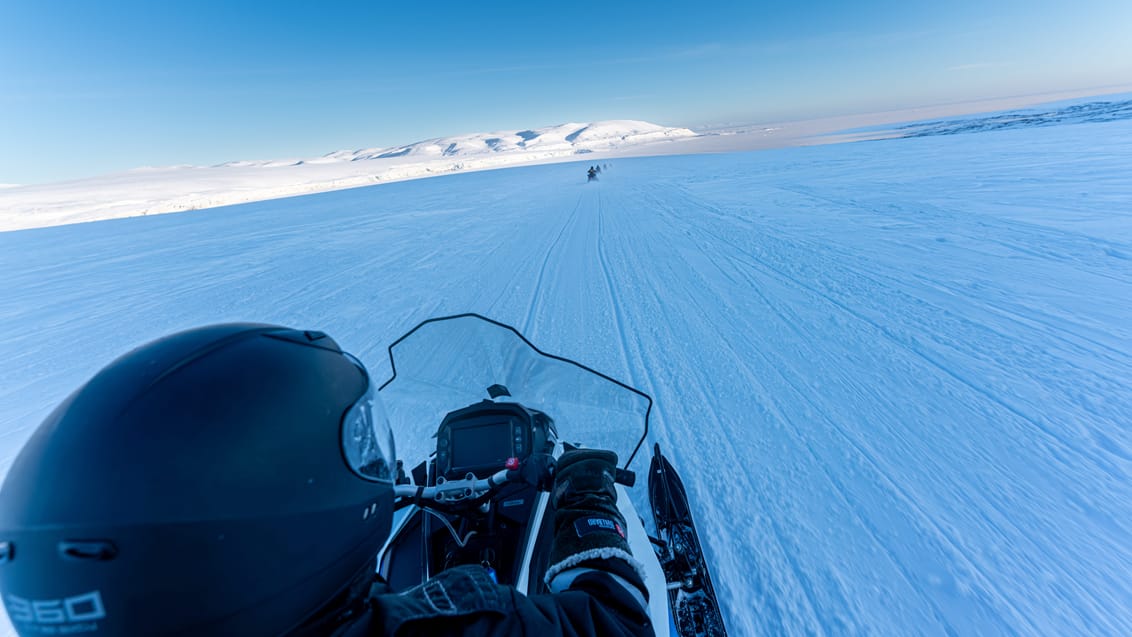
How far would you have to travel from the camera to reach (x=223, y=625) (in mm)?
839

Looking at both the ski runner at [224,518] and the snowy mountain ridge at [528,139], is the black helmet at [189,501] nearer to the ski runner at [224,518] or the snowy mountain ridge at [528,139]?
the ski runner at [224,518]

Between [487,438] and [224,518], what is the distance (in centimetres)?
139

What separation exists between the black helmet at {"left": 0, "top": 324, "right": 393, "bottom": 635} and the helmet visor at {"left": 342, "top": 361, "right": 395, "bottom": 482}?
2 centimetres

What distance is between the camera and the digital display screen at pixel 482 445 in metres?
2.16

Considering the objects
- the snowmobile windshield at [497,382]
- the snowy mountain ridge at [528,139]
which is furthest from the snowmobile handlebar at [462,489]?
the snowy mountain ridge at [528,139]

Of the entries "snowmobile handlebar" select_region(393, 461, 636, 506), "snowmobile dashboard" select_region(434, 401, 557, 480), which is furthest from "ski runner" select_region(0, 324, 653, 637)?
"snowmobile dashboard" select_region(434, 401, 557, 480)

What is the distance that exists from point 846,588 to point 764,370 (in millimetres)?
2106

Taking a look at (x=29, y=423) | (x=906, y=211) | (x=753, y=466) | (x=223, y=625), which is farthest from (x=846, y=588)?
(x=906, y=211)

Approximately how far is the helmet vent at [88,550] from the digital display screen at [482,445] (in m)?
1.43

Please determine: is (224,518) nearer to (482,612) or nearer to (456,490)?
(482,612)

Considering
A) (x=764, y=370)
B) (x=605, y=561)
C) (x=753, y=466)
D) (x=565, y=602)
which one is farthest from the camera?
(x=764, y=370)

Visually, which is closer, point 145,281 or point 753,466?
point 753,466

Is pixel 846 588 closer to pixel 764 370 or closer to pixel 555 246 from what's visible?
pixel 764 370

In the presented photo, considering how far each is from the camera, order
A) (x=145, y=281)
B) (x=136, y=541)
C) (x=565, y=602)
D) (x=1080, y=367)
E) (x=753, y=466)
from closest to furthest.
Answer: (x=136, y=541), (x=565, y=602), (x=753, y=466), (x=1080, y=367), (x=145, y=281)
